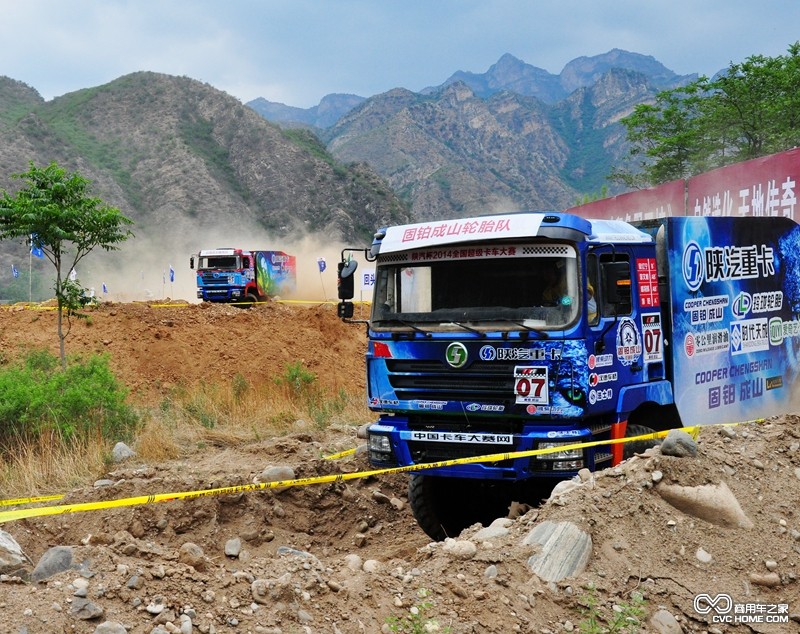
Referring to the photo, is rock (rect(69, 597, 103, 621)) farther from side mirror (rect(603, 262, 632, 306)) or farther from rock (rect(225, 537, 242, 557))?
side mirror (rect(603, 262, 632, 306))

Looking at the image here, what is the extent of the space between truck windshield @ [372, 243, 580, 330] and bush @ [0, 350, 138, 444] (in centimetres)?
525

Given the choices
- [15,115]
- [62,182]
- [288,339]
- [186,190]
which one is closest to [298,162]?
[186,190]

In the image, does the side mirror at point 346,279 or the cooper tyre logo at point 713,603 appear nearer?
the cooper tyre logo at point 713,603

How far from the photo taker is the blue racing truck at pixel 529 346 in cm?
668

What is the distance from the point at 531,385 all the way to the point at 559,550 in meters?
1.67

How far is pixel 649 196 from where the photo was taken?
62.7 ft

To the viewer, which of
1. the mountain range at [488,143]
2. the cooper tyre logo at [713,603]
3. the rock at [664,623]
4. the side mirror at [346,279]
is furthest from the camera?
the mountain range at [488,143]

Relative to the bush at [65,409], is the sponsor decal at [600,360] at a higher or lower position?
higher

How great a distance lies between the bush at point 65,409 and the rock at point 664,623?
25.8ft

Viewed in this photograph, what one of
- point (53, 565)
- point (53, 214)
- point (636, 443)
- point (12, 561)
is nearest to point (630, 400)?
point (636, 443)

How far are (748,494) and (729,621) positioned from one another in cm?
157

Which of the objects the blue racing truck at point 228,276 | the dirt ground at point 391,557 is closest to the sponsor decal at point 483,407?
the dirt ground at point 391,557

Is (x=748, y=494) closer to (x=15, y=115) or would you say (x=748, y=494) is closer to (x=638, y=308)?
(x=638, y=308)

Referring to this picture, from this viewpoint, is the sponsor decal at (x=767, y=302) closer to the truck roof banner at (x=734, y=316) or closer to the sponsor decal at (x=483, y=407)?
the truck roof banner at (x=734, y=316)
